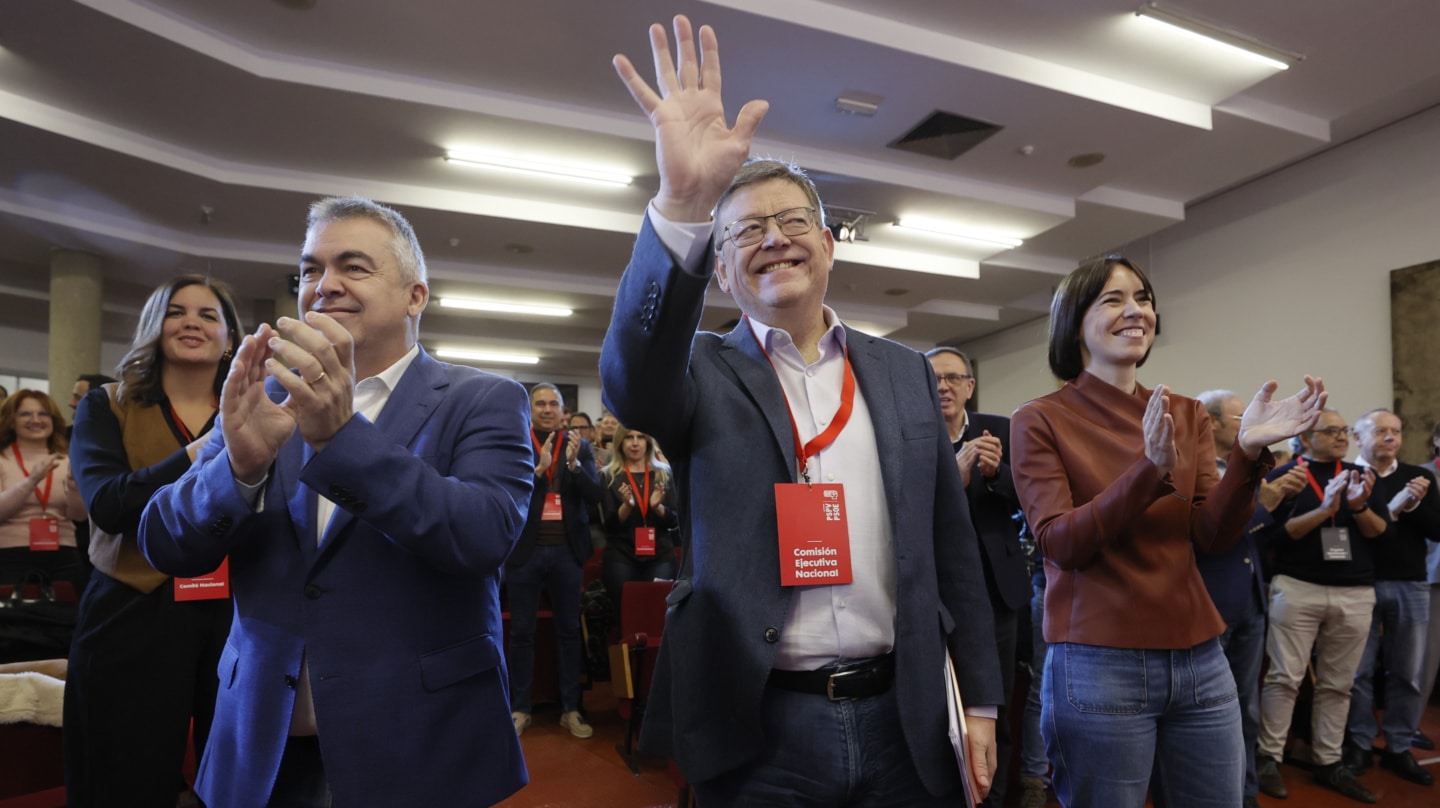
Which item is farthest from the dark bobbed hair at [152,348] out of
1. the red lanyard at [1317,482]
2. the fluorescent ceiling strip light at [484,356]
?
the fluorescent ceiling strip light at [484,356]

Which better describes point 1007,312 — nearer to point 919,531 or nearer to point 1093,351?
point 1093,351

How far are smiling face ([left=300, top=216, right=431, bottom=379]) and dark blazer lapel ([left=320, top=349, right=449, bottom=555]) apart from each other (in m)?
0.07

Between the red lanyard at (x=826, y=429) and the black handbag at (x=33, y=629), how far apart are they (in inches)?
111

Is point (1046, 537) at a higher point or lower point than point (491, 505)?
lower

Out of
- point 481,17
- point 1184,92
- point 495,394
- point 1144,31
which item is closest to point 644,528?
point 481,17

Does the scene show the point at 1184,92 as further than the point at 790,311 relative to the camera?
Yes

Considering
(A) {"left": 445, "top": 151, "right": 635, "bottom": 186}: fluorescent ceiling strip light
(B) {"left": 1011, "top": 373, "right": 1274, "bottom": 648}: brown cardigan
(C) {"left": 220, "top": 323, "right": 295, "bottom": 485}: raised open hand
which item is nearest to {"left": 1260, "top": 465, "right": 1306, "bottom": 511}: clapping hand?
(B) {"left": 1011, "top": 373, "right": 1274, "bottom": 648}: brown cardigan

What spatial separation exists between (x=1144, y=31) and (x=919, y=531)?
558 centimetres

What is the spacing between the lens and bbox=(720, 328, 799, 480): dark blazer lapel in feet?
3.92

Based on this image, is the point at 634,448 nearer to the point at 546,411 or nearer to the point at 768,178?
the point at 546,411

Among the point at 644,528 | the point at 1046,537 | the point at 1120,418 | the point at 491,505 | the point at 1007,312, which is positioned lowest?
the point at 644,528

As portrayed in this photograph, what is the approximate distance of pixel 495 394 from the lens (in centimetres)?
139

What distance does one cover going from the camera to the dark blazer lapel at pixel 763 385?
3.92ft

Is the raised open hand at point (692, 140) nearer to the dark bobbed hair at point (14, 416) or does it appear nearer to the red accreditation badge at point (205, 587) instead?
the red accreditation badge at point (205, 587)
